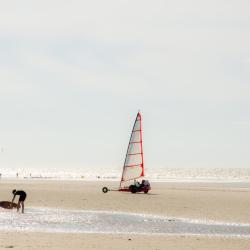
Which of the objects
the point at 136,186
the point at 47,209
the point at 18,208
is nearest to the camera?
the point at 18,208

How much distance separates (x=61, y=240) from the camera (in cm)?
1794

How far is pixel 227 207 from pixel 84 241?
19.0m

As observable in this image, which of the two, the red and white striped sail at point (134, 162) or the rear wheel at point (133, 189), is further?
the red and white striped sail at point (134, 162)

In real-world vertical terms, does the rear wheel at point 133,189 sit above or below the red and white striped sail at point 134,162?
below

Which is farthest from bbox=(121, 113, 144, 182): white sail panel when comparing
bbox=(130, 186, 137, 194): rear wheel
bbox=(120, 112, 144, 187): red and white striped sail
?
bbox=(130, 186, 137, 194): rear wheel

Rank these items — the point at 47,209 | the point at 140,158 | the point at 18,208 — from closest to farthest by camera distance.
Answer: the point at 18,208 → the point at 47,209 → the point at 140,158

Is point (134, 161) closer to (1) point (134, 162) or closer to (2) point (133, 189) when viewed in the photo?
(1) point (134, 162)

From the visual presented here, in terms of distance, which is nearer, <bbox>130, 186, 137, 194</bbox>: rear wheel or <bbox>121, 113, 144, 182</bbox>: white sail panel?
<bbox>130, 186, 137, 194</bbox>: rear wheel

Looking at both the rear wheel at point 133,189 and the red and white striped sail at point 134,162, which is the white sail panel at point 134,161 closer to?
the red and white striped sail at point 134,162

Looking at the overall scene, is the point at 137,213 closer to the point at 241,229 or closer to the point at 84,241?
the point at 241,229

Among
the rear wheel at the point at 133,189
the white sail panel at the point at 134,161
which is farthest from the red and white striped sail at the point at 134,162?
the rear wheel at the point at 133,189

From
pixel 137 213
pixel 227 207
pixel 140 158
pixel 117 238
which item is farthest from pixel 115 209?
pixel 140 158

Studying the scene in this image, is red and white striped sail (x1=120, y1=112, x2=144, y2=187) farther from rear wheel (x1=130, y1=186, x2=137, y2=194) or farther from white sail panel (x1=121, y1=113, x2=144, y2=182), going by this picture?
rear wheel (x1=130, y1=186, x2=137, y2=194)

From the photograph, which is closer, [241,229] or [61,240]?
[61,240]
